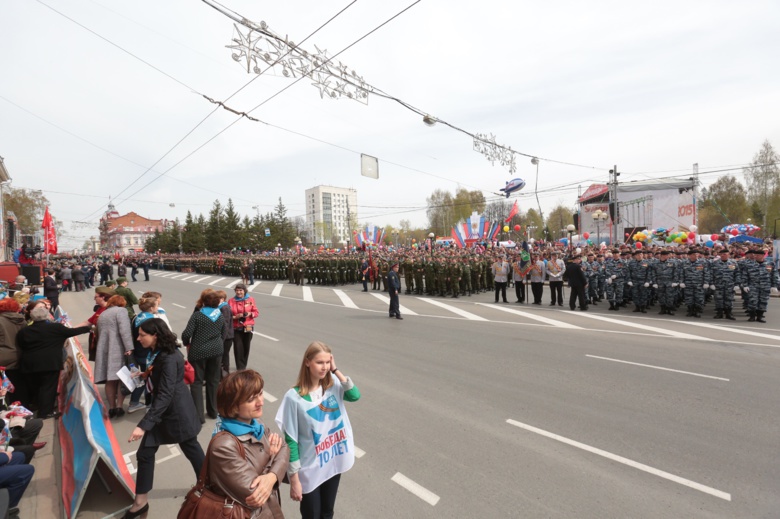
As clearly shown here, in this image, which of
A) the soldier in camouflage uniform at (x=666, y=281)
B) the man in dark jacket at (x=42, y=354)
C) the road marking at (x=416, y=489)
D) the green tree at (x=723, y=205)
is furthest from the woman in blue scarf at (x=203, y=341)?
the green tree at (x=723, y=205)

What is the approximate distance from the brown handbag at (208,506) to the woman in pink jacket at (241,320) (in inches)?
212

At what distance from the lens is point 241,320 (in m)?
7.27

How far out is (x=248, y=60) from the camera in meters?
8.65

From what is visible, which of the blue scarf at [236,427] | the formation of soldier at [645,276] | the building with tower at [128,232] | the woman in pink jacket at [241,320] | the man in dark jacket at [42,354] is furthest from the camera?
the building with tower at [128,232]

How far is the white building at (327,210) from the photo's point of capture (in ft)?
364

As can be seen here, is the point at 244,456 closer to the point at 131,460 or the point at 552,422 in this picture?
the point at 131,460

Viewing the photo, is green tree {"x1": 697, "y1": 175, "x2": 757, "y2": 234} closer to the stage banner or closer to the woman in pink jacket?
the woman in pink jacket

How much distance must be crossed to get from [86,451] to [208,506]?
8.13ft

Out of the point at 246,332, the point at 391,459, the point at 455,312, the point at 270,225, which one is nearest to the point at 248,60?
the point at 246,332

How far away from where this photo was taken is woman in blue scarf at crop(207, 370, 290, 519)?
6.66 ft

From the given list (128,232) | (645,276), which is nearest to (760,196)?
(645,276)

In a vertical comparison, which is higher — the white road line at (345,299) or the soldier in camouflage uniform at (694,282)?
the soldier in camouflage uniform at (694,282)

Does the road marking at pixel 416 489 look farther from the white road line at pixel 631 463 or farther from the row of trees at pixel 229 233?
the row of trees at pixel 229 233

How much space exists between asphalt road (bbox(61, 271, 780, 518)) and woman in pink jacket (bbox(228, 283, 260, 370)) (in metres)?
0.64
